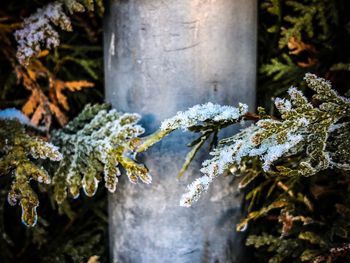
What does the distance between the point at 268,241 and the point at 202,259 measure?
0.26 m

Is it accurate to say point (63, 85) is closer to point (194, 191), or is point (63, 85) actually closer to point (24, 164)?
point (24, 164)

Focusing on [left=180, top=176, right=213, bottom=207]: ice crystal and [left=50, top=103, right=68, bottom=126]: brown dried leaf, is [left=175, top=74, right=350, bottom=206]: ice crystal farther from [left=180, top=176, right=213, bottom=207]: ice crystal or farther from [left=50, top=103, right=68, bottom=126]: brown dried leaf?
[left=50, top=103, right=68, bottom=126]: brown dried leaf

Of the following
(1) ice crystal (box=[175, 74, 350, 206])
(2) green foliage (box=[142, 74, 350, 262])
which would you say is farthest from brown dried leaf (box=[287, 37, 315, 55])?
(1) ice crystal (box=[175, 74, 350, 206])

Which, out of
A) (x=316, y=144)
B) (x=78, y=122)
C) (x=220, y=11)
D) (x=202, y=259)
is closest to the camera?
(x=316, y=144)

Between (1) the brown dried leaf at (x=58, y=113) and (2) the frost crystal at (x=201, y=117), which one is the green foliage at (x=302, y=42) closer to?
(2) the frost crystal at (x=201, y=117)

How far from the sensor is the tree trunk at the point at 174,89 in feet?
5.32

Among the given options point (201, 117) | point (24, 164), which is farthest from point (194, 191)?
point (24, 164)

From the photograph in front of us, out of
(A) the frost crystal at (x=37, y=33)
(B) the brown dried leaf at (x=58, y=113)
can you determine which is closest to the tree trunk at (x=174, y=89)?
(A) the frost crystal at (x=37, y=33)

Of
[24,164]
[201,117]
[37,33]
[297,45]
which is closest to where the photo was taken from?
[201,117]

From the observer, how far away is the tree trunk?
1.62 m

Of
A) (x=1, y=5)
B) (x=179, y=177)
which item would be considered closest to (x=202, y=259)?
(x=179, y=177)

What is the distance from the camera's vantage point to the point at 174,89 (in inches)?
65.0

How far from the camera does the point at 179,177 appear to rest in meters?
1.67

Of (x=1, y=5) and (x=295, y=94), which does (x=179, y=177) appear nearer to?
(x=295, y=94)
